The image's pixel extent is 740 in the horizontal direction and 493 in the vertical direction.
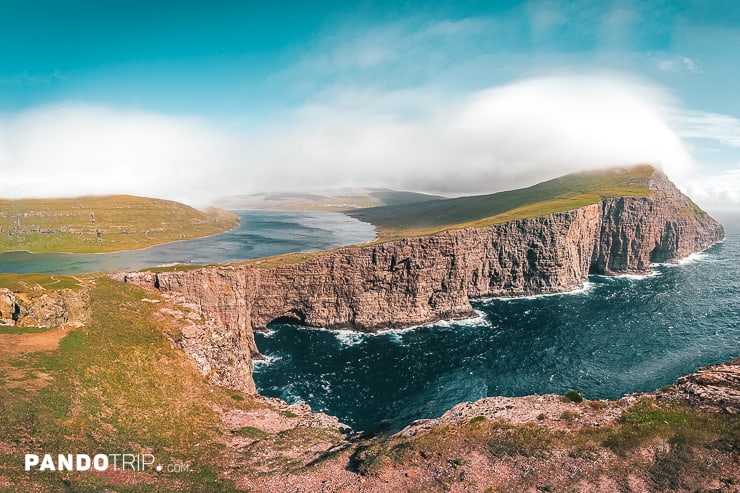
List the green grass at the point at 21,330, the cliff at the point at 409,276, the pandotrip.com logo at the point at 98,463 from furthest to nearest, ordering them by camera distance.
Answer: the cliff at the point at 409,276
the green grass at the point at 21,330
the pandotrip.com logo at the point at 98,463

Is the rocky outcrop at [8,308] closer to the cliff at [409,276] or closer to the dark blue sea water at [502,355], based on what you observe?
the cliff at [409,276]

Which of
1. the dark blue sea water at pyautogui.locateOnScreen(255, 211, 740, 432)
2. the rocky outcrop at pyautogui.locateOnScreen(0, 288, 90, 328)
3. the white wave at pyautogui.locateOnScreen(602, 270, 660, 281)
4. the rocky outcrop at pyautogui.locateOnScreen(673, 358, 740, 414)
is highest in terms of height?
the rocky outcrop at pyautogui.locateOnScreen(0, 288, 90, 328)

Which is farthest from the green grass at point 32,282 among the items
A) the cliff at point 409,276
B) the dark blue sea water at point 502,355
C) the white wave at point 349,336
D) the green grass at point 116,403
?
the white wave at point 349,336

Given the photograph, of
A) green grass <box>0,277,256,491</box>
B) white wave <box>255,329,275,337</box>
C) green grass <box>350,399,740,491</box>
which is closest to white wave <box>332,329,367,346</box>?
white wave <box>255,329,275,337</box>

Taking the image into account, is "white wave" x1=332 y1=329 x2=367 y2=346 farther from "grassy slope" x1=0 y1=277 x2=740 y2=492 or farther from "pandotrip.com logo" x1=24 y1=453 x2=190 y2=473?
"pandotrip.com logo" x1=24 y1=453 x2=190 y2=473

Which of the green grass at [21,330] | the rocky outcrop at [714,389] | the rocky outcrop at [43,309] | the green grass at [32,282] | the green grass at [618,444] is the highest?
the green grass at [32,282]

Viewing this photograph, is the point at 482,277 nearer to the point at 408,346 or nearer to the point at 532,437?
the point at 408,346

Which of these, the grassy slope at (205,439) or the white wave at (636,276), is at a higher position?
the grassy slope at (205,439)
